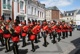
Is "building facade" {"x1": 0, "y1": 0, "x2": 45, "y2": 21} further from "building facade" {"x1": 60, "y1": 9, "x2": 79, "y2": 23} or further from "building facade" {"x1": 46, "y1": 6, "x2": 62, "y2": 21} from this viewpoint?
"building facade" {"x1": 60, "y1": 9, "x2": 79, "y2": 23}

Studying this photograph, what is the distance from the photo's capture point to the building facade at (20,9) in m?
32.0

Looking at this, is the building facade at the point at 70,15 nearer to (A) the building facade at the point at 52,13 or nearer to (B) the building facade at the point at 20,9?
(A) the building facade at the point at 52,13

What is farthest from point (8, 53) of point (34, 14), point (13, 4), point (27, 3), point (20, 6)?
point (34, 14)

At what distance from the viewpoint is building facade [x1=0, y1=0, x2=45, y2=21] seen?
3198 centimetres

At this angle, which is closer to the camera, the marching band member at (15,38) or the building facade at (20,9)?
the marching band member at (15,38)

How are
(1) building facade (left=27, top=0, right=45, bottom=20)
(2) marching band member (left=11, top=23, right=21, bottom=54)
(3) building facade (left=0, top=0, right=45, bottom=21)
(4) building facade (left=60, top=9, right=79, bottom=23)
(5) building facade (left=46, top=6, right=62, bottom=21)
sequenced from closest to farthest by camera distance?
(2) marching band member (left=11, top=23, right=21, bottom=54) → (3) building facade (left=0, top=0, right=45, bottom=21) → (1) building facade (left=27, top=0, right=45, bottom=20) → (5) building facade (left=46, top=6, right=62, bottom=21) → (4) building facade (left=60, top=9, right=79, bottom=23)

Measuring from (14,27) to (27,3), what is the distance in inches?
1137

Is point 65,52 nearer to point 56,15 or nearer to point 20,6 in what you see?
point 20,6

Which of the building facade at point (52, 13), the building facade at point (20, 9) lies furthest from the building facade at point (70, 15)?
the building facade at point (20, 9)

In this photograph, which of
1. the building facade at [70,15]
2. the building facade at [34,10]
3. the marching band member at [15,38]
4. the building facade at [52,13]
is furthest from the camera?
the building facade at [70,15]

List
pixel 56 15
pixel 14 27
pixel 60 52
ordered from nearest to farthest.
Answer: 1. pixel 14 27
2. pixel 60 52
3. pixel 56 15

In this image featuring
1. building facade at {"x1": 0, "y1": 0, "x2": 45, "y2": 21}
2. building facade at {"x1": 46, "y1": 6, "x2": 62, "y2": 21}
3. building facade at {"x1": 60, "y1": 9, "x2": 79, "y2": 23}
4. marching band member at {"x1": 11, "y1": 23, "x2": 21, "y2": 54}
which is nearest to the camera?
marching band member at {"x1": 11, "y1": 23, "x2": 21, "y2": 54}

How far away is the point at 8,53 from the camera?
443 inches

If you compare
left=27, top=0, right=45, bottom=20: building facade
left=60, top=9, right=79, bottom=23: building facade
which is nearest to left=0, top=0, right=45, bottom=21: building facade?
left=27, top=0, right=45, bottom=20: building facade
